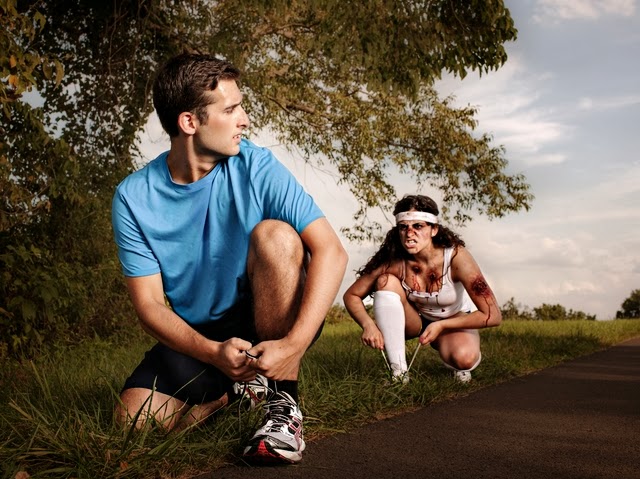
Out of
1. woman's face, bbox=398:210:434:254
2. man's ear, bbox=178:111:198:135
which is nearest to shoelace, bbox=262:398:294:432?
man's ear, bbox=178:111:198:135

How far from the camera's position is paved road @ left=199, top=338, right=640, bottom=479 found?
2.68m

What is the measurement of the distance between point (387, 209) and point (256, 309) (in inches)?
356

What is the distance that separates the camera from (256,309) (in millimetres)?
2949

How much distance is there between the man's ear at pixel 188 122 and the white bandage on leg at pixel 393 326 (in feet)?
7.06

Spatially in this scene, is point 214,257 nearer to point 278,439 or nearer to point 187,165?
point 187,165

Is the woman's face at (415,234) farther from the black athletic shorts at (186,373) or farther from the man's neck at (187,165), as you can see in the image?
the man's neck at (187,165)

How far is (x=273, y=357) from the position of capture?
2654 mm

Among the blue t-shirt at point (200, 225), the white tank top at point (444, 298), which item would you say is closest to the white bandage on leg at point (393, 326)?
the white tank top at point (444, 298)

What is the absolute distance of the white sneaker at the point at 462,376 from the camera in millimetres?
4879

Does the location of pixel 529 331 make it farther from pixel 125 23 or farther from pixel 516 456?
pixel 516 456

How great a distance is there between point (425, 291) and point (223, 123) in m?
2.39

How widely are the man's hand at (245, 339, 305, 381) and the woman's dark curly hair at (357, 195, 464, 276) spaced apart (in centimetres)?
221

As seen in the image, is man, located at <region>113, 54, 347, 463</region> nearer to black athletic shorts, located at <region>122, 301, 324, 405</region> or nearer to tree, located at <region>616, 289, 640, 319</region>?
black athletic shorts, located at <region>122, 301, 324, 405</region>

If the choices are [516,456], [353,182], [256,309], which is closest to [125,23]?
[353,182]
